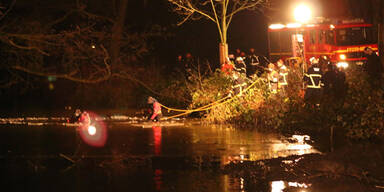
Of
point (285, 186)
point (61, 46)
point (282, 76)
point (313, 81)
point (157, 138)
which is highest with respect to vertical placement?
point (61, 46)

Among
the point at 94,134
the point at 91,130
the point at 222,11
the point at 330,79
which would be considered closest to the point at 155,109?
the point at 91,130

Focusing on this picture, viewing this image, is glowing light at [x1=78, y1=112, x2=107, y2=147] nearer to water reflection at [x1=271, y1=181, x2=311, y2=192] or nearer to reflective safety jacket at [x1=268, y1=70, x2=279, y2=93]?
reflective safety jacket at [x1=268, y1=70, x2=279, y2=93]

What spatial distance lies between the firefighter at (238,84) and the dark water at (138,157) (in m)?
1.94

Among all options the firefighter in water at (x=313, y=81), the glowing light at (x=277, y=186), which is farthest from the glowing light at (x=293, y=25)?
the glowing light at (x=277, y=186)

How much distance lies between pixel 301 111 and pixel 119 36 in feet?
38.4

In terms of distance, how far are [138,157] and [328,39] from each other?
82.3ft

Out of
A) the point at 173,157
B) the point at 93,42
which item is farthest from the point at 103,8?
the point at 173,157

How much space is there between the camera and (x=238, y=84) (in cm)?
1972

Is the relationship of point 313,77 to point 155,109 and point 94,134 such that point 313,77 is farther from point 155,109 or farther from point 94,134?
point 94,134

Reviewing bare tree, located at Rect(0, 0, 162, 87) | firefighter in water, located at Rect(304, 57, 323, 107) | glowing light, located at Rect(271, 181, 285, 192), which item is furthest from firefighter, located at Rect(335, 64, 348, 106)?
bare tree, located at Rect(0, 0, 162, 87)

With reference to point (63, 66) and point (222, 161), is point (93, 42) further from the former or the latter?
point (222, 161)

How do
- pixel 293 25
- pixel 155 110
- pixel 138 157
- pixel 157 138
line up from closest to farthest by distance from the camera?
1. pixel 138 157
2. pixel 157 138
3. pixel 155 110
4. pixel 293 25

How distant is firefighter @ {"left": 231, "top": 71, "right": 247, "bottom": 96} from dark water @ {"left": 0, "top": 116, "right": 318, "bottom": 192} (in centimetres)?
194

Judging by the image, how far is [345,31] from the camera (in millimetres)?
34250
